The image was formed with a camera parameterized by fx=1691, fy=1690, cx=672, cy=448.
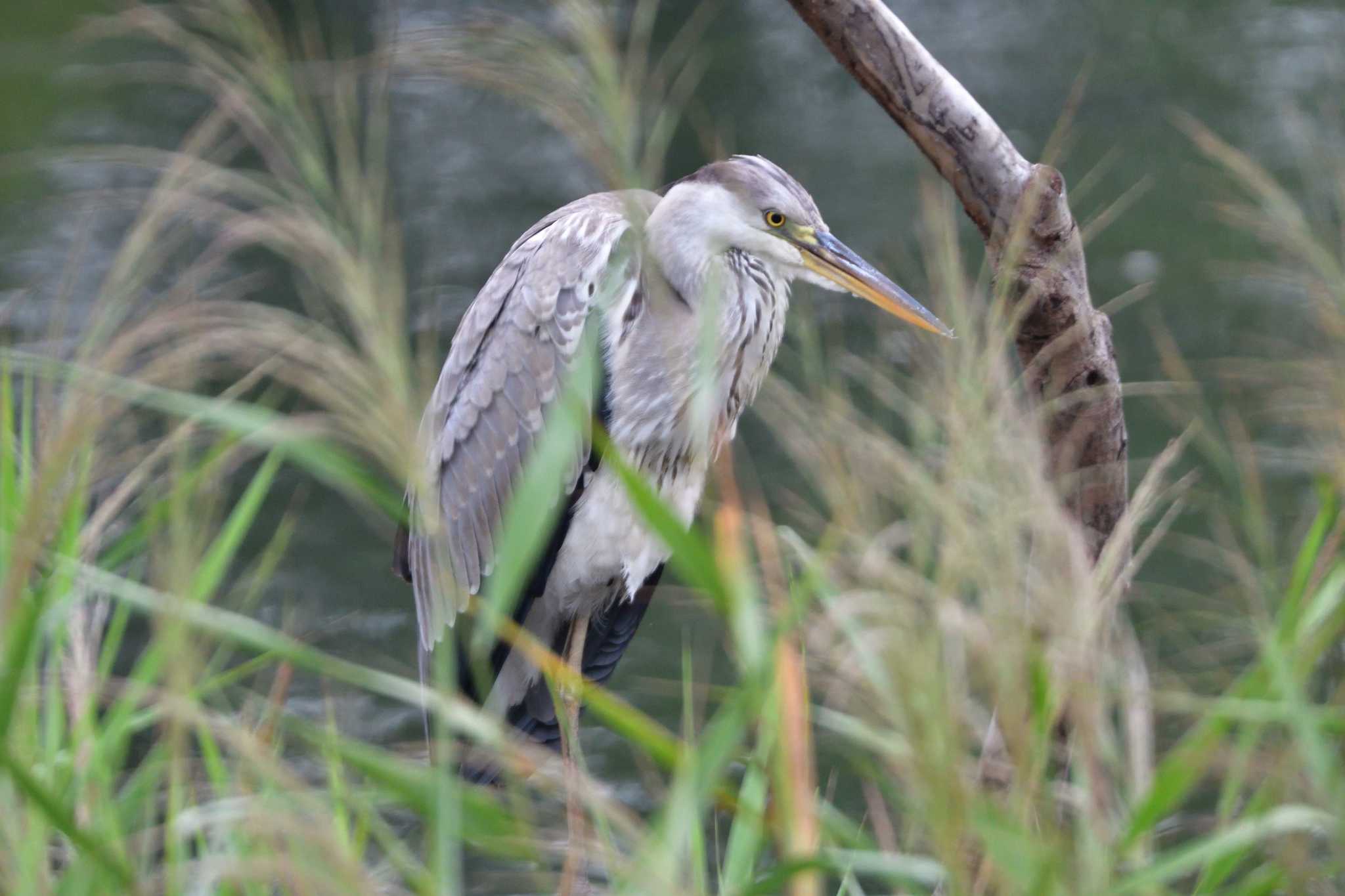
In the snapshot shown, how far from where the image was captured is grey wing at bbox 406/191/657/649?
2814mm

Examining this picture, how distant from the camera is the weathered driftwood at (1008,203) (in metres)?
2.14

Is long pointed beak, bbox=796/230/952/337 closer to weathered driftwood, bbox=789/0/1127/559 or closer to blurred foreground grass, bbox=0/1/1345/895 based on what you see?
weathered driftwood, bbox=789/0/1127/559

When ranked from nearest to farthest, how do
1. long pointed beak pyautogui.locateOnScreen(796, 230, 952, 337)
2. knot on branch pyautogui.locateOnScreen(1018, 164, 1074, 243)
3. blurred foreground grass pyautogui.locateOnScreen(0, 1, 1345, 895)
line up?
blurred foreground grass pyautogui.locateOnScreen(0, 1, 1345, 895), knot on branch pyautogui.locateOnScreen(1018, 164, 1074, 243), long pointed beak pyautogui.locateOnScreen(796, 230, 952, 337)

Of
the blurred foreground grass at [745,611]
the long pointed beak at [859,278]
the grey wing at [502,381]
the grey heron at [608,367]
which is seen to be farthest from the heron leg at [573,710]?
the long pointed beak at [859,278]

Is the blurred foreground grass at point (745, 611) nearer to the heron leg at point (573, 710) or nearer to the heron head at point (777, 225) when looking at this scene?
the heron leg at point (573, 710)

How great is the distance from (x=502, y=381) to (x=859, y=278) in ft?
2.23

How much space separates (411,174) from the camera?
700cm

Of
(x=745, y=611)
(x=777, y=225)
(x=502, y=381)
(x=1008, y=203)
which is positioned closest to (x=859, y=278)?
(x=777, y=225)

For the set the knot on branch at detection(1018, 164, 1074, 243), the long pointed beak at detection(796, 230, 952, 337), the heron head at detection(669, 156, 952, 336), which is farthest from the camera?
the heron head at detection(669, 156, 952, 336)

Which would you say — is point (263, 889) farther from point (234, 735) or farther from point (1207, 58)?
point (1207, 58)

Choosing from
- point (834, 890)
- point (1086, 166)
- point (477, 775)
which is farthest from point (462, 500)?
point (1086, 166)

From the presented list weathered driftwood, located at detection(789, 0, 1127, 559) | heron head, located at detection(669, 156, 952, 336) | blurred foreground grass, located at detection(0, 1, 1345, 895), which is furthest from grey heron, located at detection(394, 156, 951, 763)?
blurred foreground grass, located at detection(0, 1, 1345, 895)

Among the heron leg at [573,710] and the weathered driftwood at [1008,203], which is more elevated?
the weathered driftwood at [1008,203]

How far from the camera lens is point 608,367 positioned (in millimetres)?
2850
